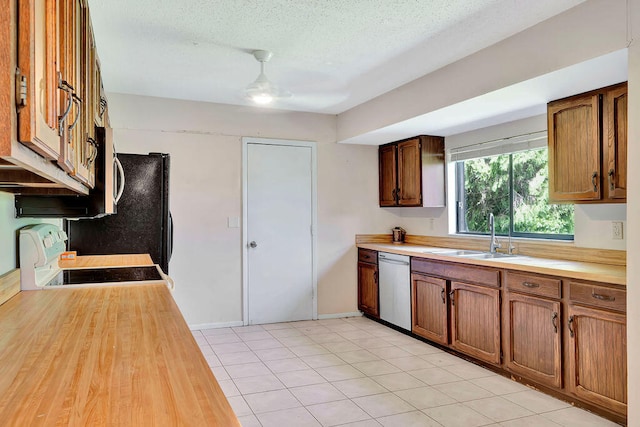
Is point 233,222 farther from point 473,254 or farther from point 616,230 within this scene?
point 616,230

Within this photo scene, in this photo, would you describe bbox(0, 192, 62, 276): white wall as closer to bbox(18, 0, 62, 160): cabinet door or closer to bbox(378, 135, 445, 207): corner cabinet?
bbox(18, 0, 62, 160): cabinet door

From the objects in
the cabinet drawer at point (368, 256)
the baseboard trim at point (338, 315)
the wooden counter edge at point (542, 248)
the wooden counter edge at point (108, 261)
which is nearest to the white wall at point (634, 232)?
the wooden counter edge at point (542, 248)

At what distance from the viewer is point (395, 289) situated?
4.55m

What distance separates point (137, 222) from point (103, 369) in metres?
2.57

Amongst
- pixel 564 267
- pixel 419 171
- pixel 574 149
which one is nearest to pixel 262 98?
pixel 419 171

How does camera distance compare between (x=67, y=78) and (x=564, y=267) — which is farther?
(x=564, y=267)

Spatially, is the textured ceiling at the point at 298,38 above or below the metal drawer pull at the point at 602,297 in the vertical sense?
above

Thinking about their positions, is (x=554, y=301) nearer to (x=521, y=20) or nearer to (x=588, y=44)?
(x=588, y=44)

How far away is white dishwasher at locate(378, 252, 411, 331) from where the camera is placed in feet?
14.3

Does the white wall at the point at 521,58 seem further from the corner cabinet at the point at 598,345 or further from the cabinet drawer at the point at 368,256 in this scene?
the cabinet drawer at the point at 368,256

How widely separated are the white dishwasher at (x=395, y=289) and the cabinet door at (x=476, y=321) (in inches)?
25.7

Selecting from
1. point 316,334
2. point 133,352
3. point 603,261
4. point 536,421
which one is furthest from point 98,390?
point 316,334

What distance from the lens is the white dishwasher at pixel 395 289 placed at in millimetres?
4363

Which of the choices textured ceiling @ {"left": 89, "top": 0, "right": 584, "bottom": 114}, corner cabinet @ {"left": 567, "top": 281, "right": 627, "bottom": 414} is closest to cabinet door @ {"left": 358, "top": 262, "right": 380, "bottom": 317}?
textured ceiling @ {"left": 89, "top": 0, "right": 584, "bottom": 114}
